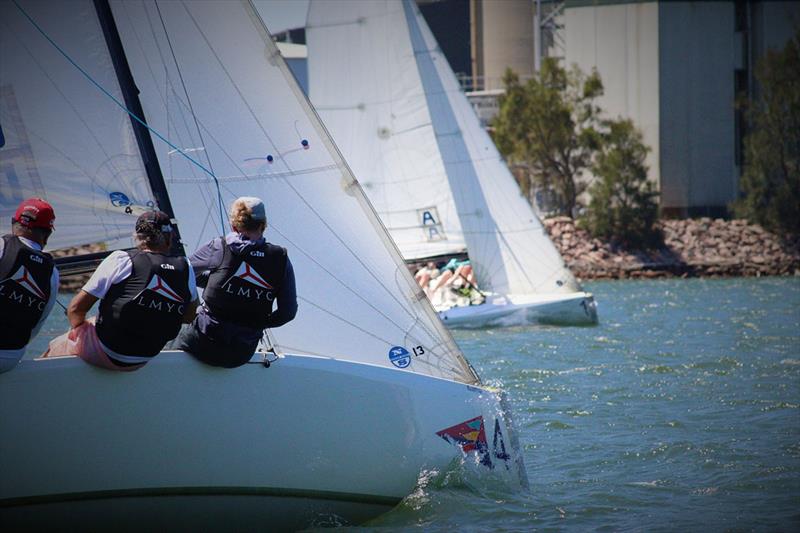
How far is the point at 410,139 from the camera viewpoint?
20.8 m

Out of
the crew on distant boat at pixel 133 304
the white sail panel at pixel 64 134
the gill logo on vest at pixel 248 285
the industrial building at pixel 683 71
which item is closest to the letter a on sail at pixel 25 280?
the crew on distant boat at pixel 133 304

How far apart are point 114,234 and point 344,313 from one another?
4.83 ft

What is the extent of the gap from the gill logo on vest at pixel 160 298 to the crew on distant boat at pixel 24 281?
1.48ft

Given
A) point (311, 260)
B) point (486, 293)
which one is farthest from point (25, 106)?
point (486, 293)

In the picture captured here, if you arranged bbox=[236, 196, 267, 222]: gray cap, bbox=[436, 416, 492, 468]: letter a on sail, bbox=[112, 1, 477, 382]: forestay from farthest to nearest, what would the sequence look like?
bbox=[112, 1, 477, 382]: forestay
bbox=[436, 416, 492, 468]: letter a on sail
bbox=[236, 196, 267, 222]: gray cap

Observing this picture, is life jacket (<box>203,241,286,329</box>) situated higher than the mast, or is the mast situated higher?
the mast

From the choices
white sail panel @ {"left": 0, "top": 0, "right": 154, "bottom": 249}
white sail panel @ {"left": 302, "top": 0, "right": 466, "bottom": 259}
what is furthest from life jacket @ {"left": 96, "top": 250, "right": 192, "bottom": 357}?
white sail panel @ {"left": 302, "top": 0, "right": 466, "bottom": 259}

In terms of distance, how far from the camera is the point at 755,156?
40.5 m

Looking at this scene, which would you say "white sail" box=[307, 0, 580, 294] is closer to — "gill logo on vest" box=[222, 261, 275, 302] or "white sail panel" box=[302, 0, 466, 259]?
"white sail panel" box=[302, 0, 466, 259]

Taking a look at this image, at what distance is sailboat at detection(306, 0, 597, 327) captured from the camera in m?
20.6

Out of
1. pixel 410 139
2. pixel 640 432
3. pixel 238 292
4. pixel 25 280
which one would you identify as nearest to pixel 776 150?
pixel 410 139

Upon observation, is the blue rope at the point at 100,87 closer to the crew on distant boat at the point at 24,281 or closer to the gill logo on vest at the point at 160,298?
the crew on distant boat at the point at 24,281

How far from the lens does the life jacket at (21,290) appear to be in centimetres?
529

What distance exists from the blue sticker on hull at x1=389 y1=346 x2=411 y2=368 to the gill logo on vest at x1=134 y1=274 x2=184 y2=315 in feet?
5.37
